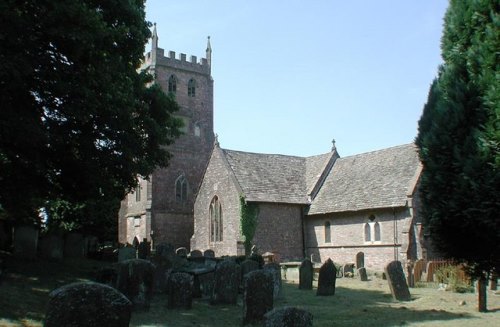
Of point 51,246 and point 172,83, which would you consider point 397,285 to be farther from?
point 172,83

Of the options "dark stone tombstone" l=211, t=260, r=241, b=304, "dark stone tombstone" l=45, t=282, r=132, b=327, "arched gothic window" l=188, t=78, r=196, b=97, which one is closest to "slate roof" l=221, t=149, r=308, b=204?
"arched gothic window" l=188, t=78, r=196, b=97

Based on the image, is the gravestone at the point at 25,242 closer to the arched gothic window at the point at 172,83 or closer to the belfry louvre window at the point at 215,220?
the belfry louvre window at the point at 215,220

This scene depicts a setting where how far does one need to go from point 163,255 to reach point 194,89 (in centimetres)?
3396

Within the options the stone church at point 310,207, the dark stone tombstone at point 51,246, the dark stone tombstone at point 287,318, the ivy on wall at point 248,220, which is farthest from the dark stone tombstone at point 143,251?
the dark stone tombstone at point 287,318

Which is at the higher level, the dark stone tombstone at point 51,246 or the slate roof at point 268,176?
the slate roof at point 268,176

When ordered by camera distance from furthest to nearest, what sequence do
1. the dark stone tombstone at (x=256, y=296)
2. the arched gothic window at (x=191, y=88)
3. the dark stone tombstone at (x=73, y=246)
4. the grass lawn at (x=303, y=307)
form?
the arched gothic window at (x=191, y=88) → the dark stone tombstone at (x=73, y=246) → the dark stone tombstone at (x=256, y=296) → the grass lawn at (x=303, y=307)

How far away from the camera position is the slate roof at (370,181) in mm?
29953

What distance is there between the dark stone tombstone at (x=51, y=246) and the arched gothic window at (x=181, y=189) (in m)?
23.1

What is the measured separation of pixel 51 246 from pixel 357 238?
705 inches

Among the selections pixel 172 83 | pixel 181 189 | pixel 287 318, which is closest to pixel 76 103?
pixel 287 318

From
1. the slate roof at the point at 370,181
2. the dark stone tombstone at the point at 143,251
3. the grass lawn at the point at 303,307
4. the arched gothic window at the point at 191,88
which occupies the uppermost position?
the arched gothic window at the point at 191,88

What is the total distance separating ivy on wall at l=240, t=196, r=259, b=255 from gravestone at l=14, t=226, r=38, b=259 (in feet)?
47.1

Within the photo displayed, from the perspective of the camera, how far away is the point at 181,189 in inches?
1822

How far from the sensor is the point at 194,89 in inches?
1978
